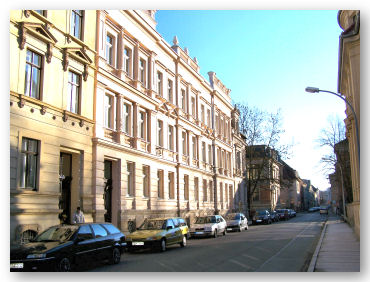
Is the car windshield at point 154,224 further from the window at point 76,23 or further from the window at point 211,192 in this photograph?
the window at point 211,192

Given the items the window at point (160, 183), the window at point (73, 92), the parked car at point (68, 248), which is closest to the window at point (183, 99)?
the window at point (160, 183)

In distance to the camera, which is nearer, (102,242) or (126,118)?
(102,242)

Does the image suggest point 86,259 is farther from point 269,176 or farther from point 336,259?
point 269,176

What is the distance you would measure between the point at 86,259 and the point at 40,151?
233 inches

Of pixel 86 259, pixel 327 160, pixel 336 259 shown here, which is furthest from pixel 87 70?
pixel 327 160

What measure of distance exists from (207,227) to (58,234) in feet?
46.5

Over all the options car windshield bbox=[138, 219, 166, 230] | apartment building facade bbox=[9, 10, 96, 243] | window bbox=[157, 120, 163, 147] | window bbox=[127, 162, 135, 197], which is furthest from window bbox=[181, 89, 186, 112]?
car windshield bbox=[138, 219, 166, 230]

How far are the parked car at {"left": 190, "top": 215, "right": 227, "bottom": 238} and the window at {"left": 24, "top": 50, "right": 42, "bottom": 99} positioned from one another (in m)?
13.2

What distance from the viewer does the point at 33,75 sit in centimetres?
1548

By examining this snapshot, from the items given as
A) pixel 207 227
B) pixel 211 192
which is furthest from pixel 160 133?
pixel 211 192

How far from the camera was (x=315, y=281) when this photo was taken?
9.89 meters

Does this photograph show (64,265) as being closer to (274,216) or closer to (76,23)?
(76,23)

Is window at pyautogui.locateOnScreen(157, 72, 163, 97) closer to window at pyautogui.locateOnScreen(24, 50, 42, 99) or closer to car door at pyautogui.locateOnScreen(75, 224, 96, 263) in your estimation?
window at pyautogui.locateOnScreen(24, 50, 42, 99)

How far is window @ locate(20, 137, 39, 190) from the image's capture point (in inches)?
573
